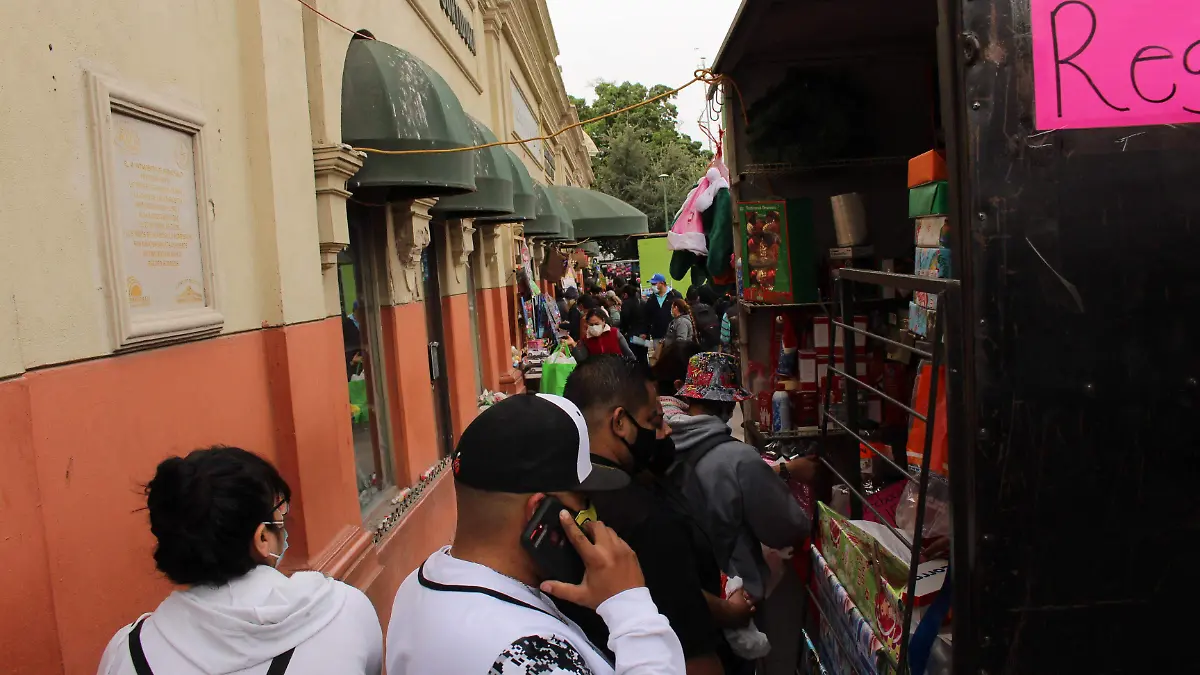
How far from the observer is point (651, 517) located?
243cm

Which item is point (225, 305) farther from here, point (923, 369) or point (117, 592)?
point (923, 369)

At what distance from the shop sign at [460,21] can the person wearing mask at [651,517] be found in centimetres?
695

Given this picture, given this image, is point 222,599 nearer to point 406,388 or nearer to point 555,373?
point 406,388

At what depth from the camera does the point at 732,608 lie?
117 inches

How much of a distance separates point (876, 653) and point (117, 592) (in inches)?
96.3

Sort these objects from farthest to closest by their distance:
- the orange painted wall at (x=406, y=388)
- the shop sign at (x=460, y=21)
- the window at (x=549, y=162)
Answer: the window at (x=549, y=162) < the shop sign at (x=460, y=21) < the orange painted wall at (x=406, y=388)

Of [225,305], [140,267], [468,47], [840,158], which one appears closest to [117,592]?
[140,267]

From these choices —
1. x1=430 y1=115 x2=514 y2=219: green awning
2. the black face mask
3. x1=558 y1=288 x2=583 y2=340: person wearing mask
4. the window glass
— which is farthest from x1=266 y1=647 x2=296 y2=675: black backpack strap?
x1=558 y1=288 x2=583 y2=340: person wearing mask

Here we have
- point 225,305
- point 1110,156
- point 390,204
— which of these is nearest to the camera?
point 1110,156

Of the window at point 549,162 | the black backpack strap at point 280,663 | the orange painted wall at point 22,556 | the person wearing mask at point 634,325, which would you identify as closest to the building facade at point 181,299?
the orange painted wall at point 22,556

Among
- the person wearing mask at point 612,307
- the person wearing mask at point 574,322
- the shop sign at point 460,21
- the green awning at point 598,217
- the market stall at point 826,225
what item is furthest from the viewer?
the person wearing mask at point 612,307

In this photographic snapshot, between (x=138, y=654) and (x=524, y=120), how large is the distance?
14798 mm

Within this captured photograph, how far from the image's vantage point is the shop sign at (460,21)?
29.1 feet

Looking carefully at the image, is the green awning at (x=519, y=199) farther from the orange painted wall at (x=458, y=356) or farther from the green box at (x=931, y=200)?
the green box at (x=931, y=200)
